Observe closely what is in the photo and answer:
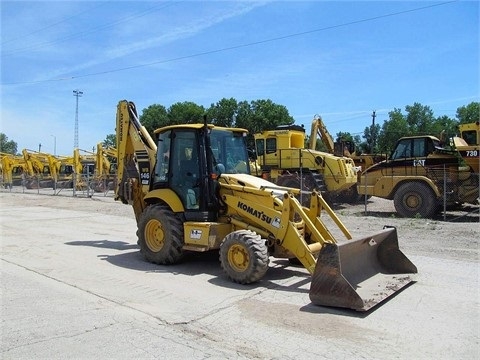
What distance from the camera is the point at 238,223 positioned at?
315 inches

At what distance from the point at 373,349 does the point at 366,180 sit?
12.9 metres

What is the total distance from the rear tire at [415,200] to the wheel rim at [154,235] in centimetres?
1026

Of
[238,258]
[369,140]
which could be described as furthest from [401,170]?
[369,140]

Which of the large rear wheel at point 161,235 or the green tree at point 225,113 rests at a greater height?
the green tree at point 225,113

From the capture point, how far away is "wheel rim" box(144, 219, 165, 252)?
8641mm

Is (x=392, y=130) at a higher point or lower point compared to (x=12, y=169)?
higher

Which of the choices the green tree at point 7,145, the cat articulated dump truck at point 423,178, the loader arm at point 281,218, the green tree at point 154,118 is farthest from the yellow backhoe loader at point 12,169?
the green tree at point 7,145

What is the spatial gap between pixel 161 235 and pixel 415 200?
1054 cm

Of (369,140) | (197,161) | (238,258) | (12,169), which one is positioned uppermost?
(369,140)

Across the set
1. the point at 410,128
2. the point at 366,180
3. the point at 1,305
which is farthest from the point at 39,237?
the point at 410,128

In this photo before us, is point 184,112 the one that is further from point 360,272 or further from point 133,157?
point 360,272

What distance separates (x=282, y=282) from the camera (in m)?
7.36

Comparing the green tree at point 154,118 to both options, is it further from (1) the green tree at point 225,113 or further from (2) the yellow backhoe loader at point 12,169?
(2) the yellow backhoe loader at point 12,169

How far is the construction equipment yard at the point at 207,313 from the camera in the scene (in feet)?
15.3
